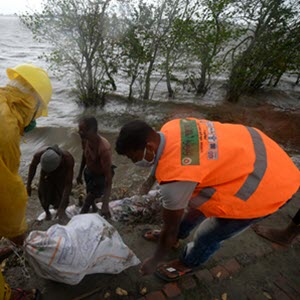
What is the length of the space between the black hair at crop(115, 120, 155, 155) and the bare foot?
6.33 ft

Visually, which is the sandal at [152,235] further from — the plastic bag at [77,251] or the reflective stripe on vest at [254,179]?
the reflective stripe on vest at [254,179]

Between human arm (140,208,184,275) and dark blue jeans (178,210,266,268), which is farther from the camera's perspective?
dark blue jeans (178,210,266,268)

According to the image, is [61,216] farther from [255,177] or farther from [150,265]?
[255,177]

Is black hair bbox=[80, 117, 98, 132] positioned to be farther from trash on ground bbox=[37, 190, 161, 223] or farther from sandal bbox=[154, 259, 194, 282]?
sandal bbox=[154, 259, 194, 282]

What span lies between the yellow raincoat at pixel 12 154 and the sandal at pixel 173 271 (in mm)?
1235

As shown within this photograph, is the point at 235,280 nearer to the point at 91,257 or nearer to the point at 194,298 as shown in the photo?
the point at 194,298

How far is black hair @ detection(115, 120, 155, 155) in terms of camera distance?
1503mm

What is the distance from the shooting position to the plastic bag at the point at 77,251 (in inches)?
69.0

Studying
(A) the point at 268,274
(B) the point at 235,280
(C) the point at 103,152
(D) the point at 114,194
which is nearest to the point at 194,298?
(B) the point at 235,280

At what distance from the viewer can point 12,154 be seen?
140 cm

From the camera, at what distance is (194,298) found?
81.4 inches

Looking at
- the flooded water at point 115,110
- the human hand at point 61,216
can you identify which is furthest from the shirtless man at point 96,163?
the flooded water at point 115,110

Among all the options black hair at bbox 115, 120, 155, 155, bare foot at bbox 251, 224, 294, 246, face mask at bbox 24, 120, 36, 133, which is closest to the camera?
black hair at bbox 115, 120, 155, 155

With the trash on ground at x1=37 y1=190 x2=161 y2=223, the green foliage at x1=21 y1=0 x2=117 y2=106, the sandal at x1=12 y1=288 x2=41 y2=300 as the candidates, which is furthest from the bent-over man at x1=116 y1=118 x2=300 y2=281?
the green foliage at x1=21 y1=0 x2=117 y2=106
